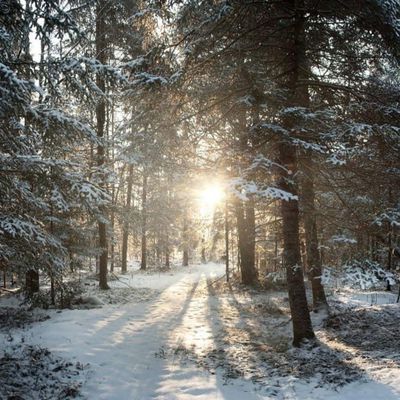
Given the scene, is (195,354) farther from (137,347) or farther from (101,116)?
(101,116)

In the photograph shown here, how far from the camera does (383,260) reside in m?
21.8

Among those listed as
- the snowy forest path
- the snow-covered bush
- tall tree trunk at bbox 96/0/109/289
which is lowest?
the snowy forest path

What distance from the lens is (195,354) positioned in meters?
8.60

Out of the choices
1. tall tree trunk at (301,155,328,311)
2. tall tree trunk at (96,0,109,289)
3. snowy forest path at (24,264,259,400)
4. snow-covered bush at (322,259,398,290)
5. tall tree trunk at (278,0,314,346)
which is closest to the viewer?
snowy forest path at (24,264,259,400)

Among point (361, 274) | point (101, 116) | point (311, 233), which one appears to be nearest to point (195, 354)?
point (361, 274)

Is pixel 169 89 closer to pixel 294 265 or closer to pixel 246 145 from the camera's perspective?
pixel 246 145

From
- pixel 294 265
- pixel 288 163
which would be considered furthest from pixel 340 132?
pixel 294 265

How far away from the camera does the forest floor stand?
634 cm

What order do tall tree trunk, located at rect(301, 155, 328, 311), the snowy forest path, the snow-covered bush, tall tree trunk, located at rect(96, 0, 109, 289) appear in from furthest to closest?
tall tree trunk, located at rect(96, 0, 109, 289) < tall tree trunk, located at rect(301, 155, 328, 311) < the snow-covered bush < the snowy forest path

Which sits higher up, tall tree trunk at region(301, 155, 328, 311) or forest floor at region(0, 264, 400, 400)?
tall tree trunk at region(301, 155, 328, 311)

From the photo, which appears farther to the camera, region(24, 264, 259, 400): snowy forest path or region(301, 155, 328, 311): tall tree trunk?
region(301, 155, 328, 311): tall tree trunk

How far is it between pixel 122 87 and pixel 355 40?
228 inches

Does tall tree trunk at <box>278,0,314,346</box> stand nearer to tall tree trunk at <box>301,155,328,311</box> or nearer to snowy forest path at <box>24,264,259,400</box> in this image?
tall tree trunk at <box>301,155,328,311</box>

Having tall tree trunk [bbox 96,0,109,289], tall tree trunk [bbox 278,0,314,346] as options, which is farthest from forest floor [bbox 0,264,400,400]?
tall tree trunk [bbox 96,0,109,289]
